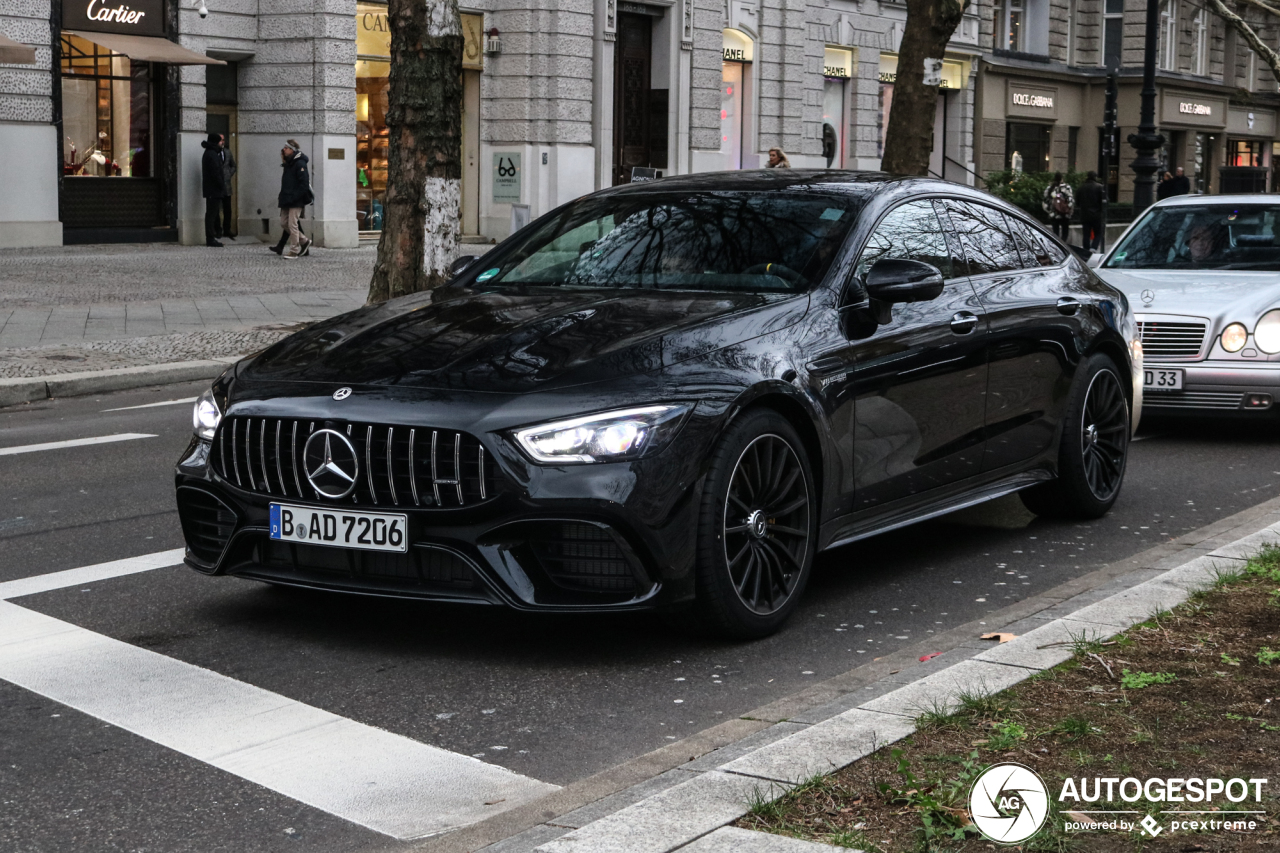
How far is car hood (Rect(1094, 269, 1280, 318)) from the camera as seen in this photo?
1027 cm

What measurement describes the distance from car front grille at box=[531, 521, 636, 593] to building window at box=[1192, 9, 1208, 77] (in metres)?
55.0

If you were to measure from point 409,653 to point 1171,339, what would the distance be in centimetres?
646

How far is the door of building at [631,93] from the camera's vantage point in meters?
34.3

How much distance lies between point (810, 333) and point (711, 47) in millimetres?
31527

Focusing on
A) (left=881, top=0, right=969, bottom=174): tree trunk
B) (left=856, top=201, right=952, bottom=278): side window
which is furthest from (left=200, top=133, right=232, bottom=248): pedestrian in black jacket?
(left=856, top=201, right=952, bottom=278): side window

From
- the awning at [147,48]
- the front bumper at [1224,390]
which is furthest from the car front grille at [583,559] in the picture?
the awning at [147,48]

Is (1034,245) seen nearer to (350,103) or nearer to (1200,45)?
(350,103)

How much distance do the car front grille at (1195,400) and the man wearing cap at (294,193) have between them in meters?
18.8

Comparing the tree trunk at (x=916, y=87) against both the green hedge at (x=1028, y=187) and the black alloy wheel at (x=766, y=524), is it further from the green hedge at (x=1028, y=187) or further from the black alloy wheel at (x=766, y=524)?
the green hedge at (x=1028, y=187)

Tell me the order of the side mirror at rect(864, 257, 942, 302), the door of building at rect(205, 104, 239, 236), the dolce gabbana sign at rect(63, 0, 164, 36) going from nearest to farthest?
the side mirror at rect(864, 257, 942, 302) < the dolce gabbana sign at rect(63, 0, 164, 36) < the door of building at rect(205, 104, 239, 236)

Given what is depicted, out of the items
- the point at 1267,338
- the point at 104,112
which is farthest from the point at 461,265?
the point at 104,112

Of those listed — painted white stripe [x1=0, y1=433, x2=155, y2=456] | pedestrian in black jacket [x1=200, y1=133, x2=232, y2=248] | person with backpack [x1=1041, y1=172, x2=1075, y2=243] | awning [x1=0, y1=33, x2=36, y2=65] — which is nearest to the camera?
painted white stripe [x1=0, y1=433, x2=155, y2=456]

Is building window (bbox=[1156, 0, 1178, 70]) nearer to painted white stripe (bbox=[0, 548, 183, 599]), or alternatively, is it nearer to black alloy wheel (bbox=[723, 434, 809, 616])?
painted white stripe (bbox=[0, 548, 183, 599])

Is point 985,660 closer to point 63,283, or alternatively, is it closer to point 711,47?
point 63,283
